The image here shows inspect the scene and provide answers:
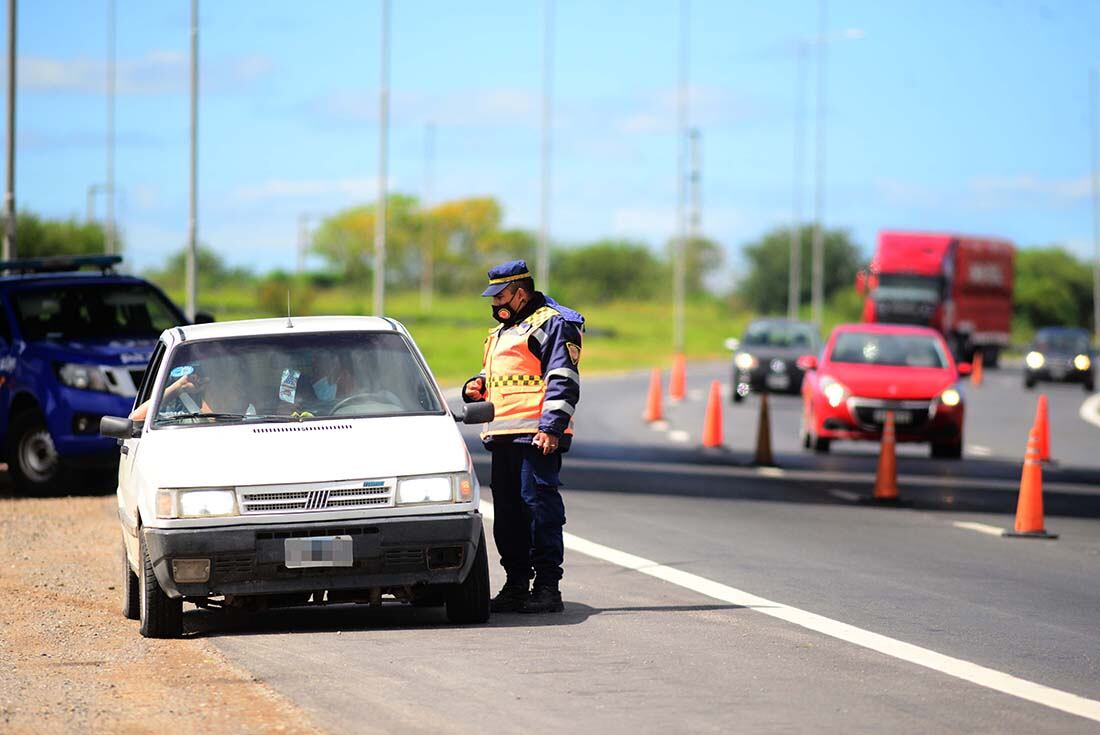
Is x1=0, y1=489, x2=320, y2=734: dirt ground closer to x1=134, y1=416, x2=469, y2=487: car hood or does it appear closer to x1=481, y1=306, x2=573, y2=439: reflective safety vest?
x1=134, y1=416, x2=469, y2=487: car hood

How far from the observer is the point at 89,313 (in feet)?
61.0

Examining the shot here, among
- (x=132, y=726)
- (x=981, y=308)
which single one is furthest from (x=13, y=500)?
(x=981, y=308)

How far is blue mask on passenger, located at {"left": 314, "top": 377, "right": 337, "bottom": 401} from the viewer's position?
Answer: 34.1 ft

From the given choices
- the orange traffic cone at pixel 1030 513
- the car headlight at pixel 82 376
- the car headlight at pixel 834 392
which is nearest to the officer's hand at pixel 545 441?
the orange traffic cone at pixel 1030 513

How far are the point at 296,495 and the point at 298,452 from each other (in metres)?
0.26

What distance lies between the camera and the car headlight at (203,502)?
9414 mm

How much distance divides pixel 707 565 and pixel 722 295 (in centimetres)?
13455

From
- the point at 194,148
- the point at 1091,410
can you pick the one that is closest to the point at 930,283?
the point at 1091,410

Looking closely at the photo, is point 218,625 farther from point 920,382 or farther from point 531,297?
point 920,382

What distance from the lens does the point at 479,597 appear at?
10055mm

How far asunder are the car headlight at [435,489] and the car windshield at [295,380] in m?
0.73

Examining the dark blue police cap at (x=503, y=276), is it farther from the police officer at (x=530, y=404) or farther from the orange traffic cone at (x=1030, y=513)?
the orange traffic cone at (x=1030, y=513)

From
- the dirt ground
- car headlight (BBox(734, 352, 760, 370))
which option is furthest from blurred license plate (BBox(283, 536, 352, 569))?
car headlight (BBox(734, 352, 760, 370))

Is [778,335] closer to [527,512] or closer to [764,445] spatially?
[764,445]
